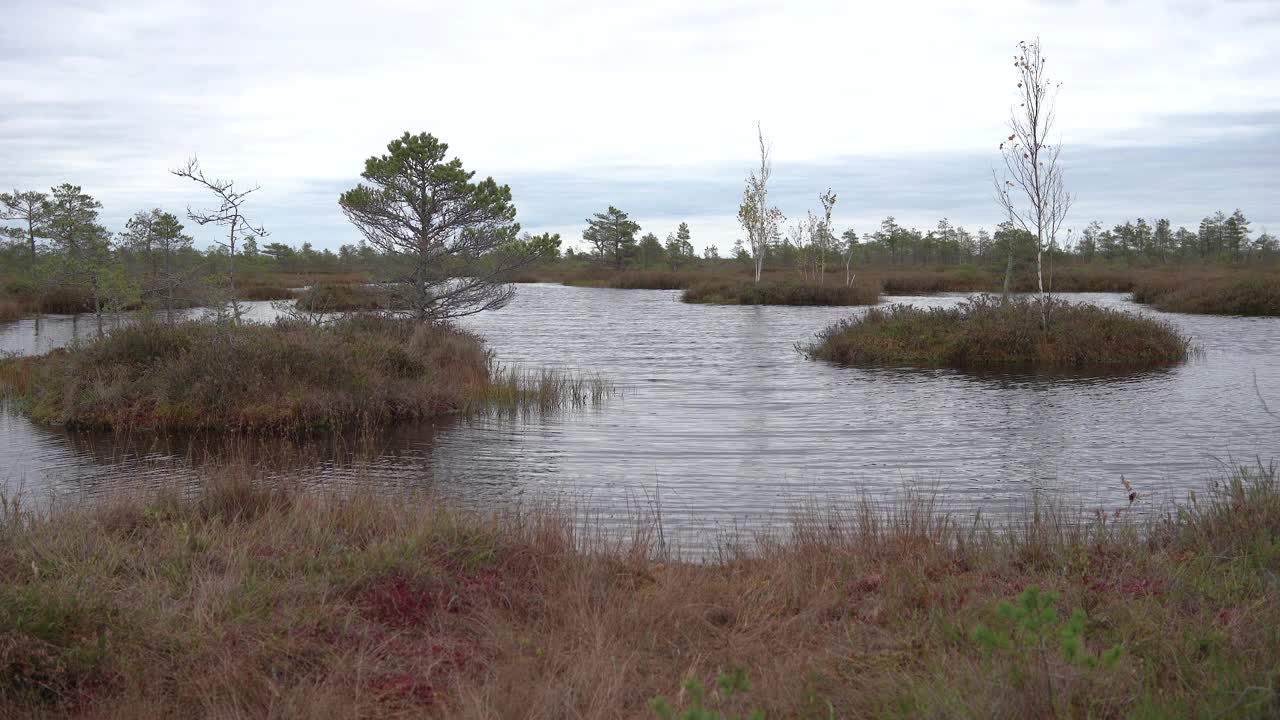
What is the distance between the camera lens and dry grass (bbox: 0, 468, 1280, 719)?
4.39 meters

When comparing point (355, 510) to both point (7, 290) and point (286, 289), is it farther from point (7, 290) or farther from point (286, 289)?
point (286, 289)

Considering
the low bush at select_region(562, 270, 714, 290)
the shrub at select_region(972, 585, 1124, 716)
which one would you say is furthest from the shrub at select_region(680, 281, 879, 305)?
the shrub at select_region(972, 585, 1124, 716)

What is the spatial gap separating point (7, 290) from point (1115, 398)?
59184mm

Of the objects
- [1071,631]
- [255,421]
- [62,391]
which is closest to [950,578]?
[1071,631]

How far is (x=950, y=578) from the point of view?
6.06 metres

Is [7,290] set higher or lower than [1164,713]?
higher

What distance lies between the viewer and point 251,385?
52.0ft

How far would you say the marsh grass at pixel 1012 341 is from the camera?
77.7ft

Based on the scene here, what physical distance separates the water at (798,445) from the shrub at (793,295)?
30.0 metres

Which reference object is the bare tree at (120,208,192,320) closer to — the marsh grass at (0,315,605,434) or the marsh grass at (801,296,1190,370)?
the marsh grass at (0,315,605,434)

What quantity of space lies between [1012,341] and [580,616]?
21.6 m

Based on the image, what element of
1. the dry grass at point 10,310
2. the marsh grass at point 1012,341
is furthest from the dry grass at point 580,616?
the dry grass at point 10,310

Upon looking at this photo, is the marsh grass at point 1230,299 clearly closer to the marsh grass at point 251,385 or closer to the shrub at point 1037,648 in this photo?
the marsh grass at point 251,385

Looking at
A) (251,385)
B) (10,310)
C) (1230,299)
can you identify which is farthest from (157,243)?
(1230,299)
